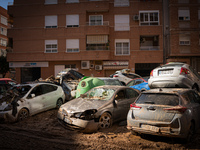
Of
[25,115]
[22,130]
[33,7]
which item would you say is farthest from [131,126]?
[33,7]

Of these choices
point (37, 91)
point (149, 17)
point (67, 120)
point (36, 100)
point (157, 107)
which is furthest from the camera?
point (149, 17)

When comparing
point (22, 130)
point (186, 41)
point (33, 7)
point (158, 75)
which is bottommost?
point (22, 130)

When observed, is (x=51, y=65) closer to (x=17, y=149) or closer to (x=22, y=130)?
(x=22, y=130)

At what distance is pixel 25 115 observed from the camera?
7852 millimetres

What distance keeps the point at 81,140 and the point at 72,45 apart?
20.3 meters

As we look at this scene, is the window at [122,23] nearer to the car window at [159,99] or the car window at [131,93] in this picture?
the car window at [131,93]

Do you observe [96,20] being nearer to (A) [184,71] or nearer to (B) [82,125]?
(A) [184,71]

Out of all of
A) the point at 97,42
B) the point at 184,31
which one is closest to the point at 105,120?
the point at 97,42

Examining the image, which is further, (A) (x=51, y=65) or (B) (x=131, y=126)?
(A) (x=51, y=65)

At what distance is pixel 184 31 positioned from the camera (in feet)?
76.4

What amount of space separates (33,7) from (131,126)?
24626mm

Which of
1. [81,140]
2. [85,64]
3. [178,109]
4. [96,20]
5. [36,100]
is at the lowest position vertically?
[81,140]

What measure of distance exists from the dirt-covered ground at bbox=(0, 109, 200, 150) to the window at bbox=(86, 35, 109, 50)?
18434mm

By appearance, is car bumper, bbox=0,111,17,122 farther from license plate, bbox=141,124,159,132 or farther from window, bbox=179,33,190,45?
window, bbox=179,33,190,45
